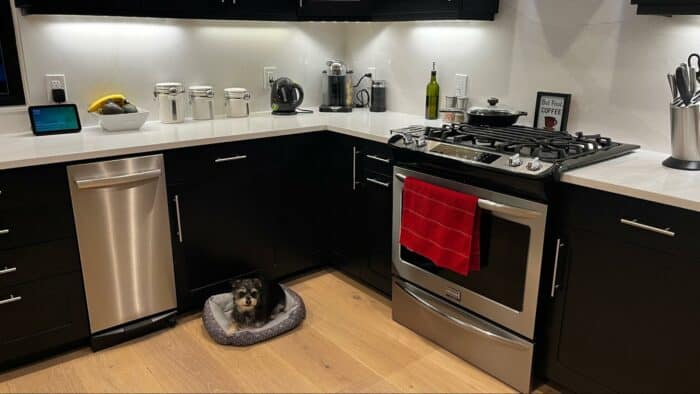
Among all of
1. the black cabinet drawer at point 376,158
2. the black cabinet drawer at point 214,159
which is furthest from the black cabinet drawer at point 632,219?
the black cabinet drawer at point 214,159

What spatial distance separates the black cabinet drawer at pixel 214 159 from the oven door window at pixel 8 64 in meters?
0.87

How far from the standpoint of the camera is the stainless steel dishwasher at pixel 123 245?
2227mm

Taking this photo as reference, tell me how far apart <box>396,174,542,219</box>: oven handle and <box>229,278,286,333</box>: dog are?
111 cm

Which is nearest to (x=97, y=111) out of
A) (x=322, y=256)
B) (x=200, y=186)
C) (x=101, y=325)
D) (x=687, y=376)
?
(x=200, y=186)

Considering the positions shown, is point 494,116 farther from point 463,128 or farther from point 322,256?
point 322,256

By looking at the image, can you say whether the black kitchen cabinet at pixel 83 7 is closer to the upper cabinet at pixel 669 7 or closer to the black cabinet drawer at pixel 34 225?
the black cabinet drawer at pixel 34 225

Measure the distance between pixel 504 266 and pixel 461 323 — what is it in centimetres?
36

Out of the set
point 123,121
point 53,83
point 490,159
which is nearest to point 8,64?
point 53,83

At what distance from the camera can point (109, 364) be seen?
230 cm

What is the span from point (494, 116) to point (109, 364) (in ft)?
6.78

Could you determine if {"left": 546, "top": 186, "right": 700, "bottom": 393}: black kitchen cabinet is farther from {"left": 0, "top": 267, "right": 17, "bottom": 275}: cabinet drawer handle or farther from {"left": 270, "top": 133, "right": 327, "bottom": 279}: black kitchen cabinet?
{"left": 0, "top": 267, "right": 17, "bottom": 275}: cabinet drawer handle

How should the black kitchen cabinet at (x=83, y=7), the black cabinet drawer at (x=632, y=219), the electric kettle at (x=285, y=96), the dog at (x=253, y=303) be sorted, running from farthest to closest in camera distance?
the electric kettle at (x=285, y=96) < the dog at (x=253, y=303) < the black kitchen cabinet at (x=83, y=7) < the black cabinet drawer at (x=632, y=219)

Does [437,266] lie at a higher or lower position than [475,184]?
lower

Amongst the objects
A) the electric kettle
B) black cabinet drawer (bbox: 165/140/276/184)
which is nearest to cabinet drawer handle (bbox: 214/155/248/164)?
black cabinet drawer (bbox: 165/140/276/184)
